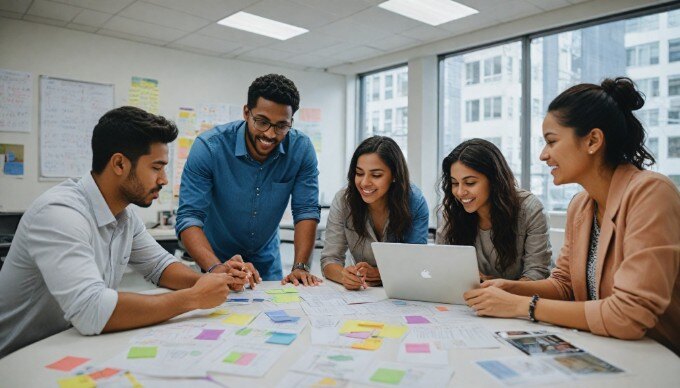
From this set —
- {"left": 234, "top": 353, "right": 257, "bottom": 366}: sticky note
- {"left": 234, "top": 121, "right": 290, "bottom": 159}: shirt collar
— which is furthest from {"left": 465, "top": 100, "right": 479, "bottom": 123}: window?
{"left": 234, "top": 353, "right": 257, "bottom": 366}: sticky note

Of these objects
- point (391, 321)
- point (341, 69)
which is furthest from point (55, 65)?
point (391, 321)

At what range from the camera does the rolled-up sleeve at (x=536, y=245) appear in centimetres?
A: 180

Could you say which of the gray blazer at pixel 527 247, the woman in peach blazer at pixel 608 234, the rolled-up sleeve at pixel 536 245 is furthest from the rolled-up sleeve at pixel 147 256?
the rolled-up sleeve at pixel 536 245

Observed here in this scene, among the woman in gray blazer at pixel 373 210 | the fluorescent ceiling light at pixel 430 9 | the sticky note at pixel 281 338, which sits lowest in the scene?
the sticky note at pixel 281 338

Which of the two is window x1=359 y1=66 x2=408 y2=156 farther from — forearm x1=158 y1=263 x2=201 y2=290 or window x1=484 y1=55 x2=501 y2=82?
forearm x1=158 y1=263 x2=201 y2=290

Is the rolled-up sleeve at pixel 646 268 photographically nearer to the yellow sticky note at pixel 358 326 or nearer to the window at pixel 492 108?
the yellow sticky note at pixel 358 326

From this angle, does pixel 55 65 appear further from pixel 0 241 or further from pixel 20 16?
pixel 0 241

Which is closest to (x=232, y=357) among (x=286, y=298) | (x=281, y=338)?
(x=281, y=338)

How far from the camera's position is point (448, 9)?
13.0ft

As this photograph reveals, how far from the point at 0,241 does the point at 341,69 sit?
396cm

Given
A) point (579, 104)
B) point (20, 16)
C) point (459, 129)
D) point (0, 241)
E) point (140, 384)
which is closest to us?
A: point (140, 384)

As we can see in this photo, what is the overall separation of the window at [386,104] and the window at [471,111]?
0.70 m

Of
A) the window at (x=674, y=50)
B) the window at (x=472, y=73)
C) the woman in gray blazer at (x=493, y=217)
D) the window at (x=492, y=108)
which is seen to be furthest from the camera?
the window at (x=472, y=73)

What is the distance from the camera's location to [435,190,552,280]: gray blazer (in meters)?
1.81
